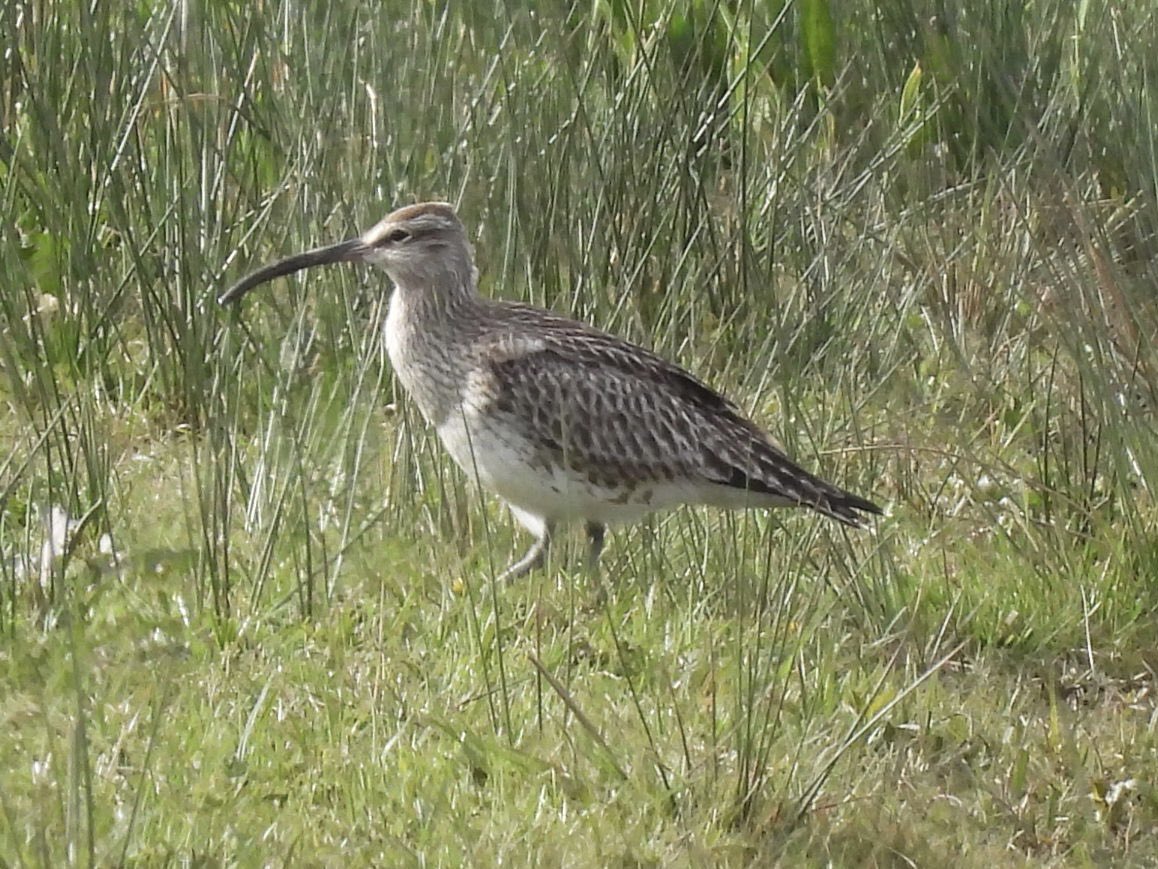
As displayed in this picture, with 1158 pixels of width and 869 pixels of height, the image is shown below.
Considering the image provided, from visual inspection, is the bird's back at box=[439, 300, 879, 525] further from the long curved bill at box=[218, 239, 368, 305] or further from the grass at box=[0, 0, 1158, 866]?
the long curved bill at box=[218, 239, 368, 305]

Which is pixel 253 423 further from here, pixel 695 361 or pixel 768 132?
pixel 768 132

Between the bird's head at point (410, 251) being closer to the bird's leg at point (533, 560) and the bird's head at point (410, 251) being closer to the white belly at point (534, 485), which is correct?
the white belly at point (534, 485)

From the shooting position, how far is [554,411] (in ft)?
16.6

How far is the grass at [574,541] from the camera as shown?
141 inches

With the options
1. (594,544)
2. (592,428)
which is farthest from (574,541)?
(592,428)

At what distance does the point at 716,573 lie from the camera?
4617mm

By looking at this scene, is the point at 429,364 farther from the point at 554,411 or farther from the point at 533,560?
the point at 533,560

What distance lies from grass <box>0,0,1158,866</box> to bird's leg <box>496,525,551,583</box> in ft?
0.23

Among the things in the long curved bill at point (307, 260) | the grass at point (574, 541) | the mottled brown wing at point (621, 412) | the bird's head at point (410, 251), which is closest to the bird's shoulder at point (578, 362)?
the mottled brown wing at point (621, 412)

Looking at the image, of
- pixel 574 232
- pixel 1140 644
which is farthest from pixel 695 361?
pixel 1140 644

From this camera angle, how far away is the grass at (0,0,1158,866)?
3578 millimetres

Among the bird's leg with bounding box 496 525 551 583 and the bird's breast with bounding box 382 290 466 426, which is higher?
the bird's breast with bounding box 382 290 466 426

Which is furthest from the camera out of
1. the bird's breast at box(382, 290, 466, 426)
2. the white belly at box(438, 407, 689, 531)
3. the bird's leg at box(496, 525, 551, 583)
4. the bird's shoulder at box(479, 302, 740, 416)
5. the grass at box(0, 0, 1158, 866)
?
the bird's breast at box(382, 290, 466, 426)

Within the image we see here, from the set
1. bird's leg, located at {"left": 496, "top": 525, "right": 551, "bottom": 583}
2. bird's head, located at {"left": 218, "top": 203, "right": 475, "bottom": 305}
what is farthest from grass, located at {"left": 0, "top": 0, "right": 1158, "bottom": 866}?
bird's head, located at {"left": 218, "top": 203, "right": 475, "bottom": 305}
